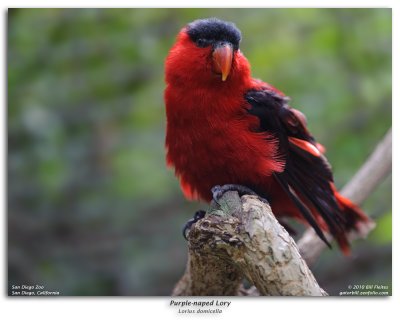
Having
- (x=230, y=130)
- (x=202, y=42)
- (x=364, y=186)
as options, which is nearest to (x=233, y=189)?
(x=230, y=130)

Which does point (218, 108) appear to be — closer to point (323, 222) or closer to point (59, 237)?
point (323, 222)

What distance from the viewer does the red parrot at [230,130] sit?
2447mm

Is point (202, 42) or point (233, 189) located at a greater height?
point (202, 42)

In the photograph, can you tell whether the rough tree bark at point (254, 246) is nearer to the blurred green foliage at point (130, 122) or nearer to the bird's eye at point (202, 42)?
the bird's eye at point (202, 42)

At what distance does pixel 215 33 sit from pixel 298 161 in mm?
706

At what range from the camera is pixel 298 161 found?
2.65 meters

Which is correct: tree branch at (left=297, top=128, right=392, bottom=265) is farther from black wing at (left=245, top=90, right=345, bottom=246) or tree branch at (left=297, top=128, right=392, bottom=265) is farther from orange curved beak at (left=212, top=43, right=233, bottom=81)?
orange curved beak at (left=212, top=43, right=233, bottom=81)

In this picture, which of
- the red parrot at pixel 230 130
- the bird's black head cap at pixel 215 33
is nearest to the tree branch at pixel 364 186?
the red parrot at pixel 230 130

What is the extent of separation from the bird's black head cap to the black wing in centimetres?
26

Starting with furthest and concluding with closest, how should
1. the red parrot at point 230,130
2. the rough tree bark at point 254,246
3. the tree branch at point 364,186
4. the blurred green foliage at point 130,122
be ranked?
the blurred green foliage at point 130,122 → the tree branch at point 364,186 → the red parrot at point 230,130 → the rough tree bark at point 254,246

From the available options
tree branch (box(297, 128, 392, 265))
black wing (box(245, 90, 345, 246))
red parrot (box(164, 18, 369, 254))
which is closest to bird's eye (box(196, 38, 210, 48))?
red parrot (box(164, 18, 369, 254))

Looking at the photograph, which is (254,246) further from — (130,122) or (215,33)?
(130,122)

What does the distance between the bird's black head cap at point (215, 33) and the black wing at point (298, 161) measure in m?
0.26
